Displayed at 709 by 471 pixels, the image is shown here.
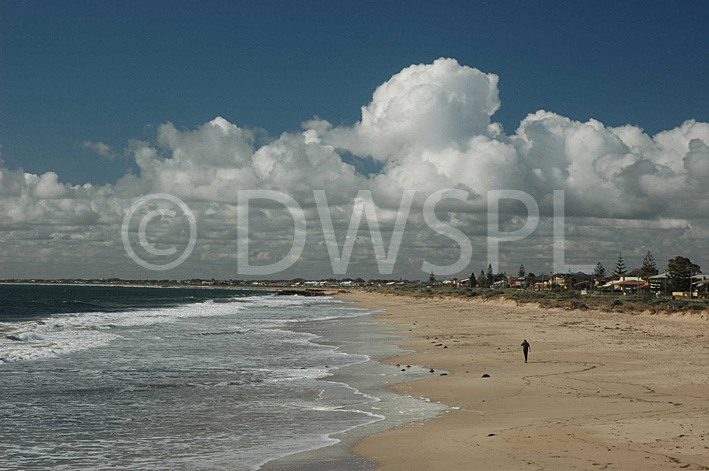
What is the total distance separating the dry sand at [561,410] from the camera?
10414 millimetres

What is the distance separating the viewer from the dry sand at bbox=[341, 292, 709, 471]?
10414 mm

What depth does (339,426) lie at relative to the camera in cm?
1403

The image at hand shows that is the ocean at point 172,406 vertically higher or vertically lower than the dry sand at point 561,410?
lower

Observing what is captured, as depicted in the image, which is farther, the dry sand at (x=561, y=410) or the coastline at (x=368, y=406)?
the coastline at (x=368, y=406)

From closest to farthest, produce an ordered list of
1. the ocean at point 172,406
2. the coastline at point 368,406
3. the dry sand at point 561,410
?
the dry sand at point 561,410, the coastline at point 368,406, the ocean at point 172,406

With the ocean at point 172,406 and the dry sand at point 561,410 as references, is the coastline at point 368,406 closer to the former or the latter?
the ocean at point 172,406

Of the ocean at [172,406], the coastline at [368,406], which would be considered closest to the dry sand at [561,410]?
the coastline at [368,406]

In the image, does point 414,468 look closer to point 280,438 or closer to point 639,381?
point 280,438

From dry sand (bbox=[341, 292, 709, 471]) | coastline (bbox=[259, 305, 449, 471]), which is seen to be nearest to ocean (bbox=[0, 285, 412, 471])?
coastline (bbox=[259, 305, 449, 471])

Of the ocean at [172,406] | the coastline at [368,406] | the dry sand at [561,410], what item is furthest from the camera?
the ocean at [172,406]

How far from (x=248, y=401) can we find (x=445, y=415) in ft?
18.9

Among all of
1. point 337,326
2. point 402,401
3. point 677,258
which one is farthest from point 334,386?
point 677,258

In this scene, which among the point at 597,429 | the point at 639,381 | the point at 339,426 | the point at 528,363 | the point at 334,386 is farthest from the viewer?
the point at 528,363

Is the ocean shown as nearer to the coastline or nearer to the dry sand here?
the coastline
